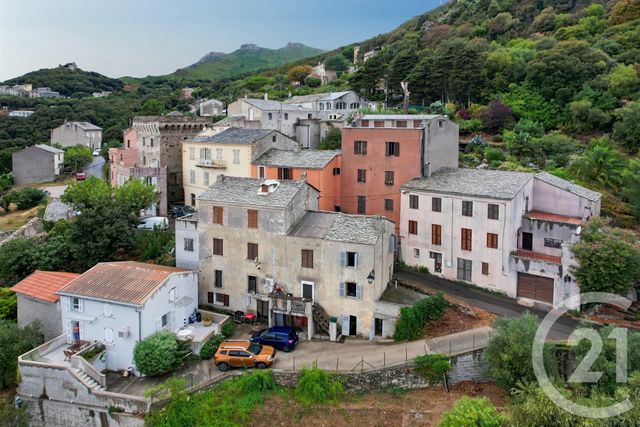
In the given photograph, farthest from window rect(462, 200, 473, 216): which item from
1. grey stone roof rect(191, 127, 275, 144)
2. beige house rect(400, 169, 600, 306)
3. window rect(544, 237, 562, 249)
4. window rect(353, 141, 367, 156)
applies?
grey stone roof rect(191, 127, 275, 144)

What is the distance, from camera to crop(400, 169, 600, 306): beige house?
3459cm

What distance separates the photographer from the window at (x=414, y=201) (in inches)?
1518

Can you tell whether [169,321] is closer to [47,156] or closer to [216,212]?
[216,212]

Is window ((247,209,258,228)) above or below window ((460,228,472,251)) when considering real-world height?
above

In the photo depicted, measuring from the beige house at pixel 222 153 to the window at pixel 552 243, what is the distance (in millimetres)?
25218

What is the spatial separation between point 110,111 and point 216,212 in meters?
108

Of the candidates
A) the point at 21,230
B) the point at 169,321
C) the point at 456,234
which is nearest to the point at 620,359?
the point at 456,234

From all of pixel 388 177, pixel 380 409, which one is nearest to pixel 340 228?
pixel 388 177

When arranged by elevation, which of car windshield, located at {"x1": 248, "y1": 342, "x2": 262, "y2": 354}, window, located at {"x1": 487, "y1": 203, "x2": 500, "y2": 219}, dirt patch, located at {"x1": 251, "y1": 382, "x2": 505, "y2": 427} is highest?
window, located at {"x1": 487, "y1": 203, "x2": 500, "y2": 219}

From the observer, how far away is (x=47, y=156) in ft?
267

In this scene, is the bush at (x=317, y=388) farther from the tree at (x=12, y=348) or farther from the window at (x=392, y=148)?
the window at (x=392, y=148)

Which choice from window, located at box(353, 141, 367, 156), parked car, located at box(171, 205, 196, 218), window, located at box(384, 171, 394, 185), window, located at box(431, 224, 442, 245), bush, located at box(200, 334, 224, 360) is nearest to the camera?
bush, located at box(200, 334, 224, 360)

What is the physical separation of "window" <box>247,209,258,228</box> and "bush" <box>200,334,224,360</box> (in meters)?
7.35

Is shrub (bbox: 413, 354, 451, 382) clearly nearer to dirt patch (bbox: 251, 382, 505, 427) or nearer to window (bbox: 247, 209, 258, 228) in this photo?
dirt patch (bbox: 251, 382, 505, 427)
